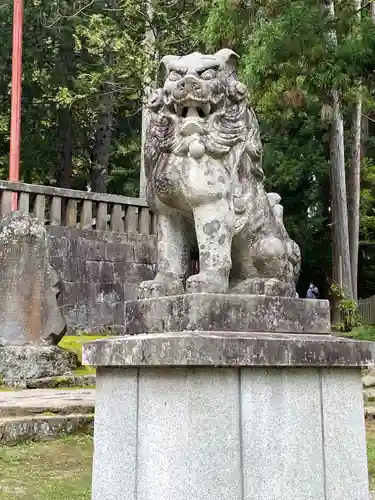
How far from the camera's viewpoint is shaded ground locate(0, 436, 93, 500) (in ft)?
14.3

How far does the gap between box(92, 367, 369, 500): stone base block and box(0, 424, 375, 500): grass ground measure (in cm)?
122

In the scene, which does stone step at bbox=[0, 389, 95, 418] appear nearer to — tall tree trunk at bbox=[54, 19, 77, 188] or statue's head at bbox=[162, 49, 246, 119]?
statue's head at bbox=[162, 49, 246, 119]

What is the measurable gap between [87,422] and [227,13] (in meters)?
5.28

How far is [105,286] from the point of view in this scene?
12.7m

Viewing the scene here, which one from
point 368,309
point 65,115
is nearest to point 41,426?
point 65,115

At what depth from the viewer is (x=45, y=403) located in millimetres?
6082

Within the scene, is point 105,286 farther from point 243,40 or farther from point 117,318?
point 243,40

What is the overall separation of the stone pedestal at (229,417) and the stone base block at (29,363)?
4710 millimetres

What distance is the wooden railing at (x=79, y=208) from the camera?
11.7 metres

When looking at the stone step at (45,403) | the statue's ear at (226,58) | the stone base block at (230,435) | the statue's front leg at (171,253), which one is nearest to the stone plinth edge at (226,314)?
the statue's front leg at (171,253)

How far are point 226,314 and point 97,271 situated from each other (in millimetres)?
9512

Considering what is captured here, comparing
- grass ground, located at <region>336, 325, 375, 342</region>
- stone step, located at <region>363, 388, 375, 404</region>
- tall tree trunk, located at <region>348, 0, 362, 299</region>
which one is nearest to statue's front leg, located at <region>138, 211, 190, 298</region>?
stone step, located at <region>363, 388, 375, 404</region>

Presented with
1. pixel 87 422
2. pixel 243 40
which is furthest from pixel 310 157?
pixel 87 422

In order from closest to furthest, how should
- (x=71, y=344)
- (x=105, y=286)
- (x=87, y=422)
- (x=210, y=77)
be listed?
(x=210, y=77), (x=87, y=422), (x=71, y=344), (x=105, y=286)
